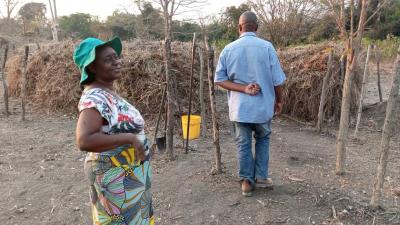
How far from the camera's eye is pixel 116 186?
5.71ft

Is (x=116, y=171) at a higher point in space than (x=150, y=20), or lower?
lower

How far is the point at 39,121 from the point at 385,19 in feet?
65.2

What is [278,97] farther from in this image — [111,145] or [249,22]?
[111,145]

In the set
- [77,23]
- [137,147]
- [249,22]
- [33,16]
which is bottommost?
[137,147]

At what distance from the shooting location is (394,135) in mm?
6203

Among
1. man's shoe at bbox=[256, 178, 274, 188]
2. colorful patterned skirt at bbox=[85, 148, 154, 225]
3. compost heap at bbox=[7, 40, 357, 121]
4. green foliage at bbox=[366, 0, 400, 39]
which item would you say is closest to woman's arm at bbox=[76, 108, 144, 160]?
colorful patterned skirt at bbox=[85, 148, 154, 225]

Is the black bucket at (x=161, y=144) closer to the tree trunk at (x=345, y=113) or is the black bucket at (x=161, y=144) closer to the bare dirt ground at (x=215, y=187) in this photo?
the bare dirt ground at (x=215, y=187)

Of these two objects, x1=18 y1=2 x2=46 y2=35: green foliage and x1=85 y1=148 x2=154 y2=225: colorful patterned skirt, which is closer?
x1=85 y1=148 x2=154 y2=225: colorful patterned skirt

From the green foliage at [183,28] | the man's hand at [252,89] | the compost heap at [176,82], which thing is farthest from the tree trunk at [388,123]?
the green foliage at [183,28]

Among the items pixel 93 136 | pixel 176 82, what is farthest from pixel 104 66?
pixel 176 82

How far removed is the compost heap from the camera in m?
7.05

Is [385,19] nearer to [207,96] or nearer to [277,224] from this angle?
[207,96]

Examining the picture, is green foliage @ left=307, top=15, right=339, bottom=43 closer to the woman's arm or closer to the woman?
the woman

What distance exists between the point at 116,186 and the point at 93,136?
12.1 inches
